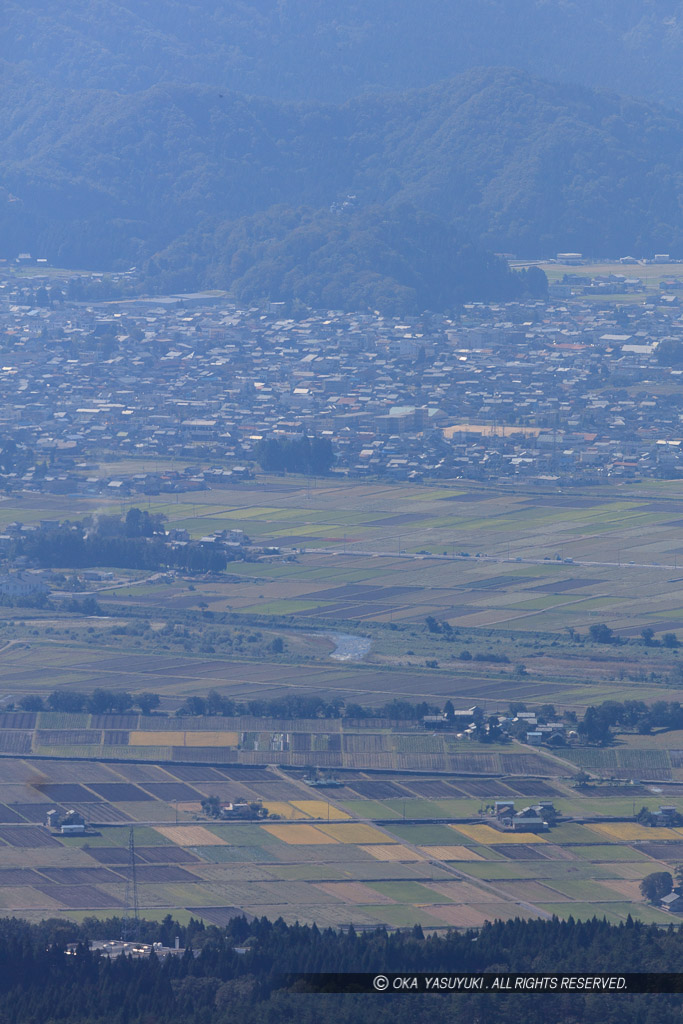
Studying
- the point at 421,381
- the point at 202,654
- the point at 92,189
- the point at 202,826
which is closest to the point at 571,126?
the point at 92,189

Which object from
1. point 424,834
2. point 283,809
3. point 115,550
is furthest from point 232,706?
point 115,550

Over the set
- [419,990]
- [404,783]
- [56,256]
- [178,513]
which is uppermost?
[56,256]

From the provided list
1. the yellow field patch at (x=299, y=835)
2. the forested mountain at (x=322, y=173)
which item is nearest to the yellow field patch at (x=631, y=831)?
the yellow field patch at (x=299, y=835)

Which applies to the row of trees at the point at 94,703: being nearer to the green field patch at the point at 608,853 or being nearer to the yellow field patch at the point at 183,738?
the yellow field patch at the point at 183,738

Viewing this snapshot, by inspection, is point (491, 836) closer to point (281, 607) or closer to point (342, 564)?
point (281, 607)

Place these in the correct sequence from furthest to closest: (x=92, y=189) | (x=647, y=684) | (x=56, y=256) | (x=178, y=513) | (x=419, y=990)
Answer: (x=92, y=189)
(x=56, y=256)
(x=178, y=513)
(x=647, y=684)
(x=419, y=990)

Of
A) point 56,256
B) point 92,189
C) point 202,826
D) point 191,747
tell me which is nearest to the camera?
point 202,826

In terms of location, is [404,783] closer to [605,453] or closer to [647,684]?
[647,684]
